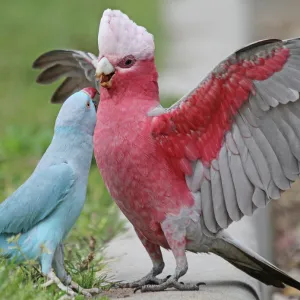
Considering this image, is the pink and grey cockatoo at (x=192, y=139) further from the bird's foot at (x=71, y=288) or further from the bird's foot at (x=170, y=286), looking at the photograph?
the bird's foot at (x=71, y=288)

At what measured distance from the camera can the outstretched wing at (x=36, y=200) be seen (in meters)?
4.52

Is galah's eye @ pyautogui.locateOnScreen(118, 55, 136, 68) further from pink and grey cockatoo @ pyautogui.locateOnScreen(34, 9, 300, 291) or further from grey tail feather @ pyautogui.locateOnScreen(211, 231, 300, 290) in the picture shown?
grey tail feather @ pyautogui.locateOnScreen(211, 231, 300, 290)

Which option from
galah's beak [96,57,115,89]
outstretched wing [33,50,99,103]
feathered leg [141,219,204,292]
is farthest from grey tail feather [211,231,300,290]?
outstretched wing [33,50,99,103]

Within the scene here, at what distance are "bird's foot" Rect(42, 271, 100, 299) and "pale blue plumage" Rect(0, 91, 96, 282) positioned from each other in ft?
0.12

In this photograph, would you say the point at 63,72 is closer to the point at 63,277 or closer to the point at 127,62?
the point at 127,62

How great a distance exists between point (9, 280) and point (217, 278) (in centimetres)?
129

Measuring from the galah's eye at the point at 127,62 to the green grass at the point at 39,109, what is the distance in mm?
941

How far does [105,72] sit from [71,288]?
98cm

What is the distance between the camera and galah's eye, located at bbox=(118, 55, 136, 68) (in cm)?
463

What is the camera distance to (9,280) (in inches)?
165

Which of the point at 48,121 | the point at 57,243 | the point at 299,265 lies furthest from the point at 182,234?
the point at 48,121

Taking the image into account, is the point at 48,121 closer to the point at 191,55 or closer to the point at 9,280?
the point at 191,55

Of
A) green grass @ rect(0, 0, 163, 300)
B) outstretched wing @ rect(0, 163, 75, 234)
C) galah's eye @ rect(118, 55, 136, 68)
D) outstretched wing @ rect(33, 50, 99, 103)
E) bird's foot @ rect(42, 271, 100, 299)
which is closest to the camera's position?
bird's foot @ rect(42, 271, 100, 299)

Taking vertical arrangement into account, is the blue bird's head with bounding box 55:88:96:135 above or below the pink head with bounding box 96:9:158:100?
below
